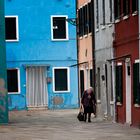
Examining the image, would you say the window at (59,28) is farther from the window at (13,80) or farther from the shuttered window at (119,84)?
the shuttered window at (119,84)

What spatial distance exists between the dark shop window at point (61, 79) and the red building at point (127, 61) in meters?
17.5

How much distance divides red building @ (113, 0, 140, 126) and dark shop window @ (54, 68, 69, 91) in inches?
690

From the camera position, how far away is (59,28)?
48250mm

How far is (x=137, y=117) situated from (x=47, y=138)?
5438 millimetres

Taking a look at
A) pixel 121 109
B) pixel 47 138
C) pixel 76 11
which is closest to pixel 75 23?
pixel 76 11

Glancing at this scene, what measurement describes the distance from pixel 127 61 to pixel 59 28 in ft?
68.0

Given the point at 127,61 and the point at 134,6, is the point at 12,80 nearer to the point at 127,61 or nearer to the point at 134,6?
the point at 127,61

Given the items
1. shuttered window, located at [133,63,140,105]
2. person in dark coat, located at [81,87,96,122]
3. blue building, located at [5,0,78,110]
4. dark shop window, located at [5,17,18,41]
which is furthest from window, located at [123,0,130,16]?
dark shop window, located at [5,17,18,41]

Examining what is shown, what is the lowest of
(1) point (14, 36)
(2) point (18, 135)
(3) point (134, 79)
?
(2) point (18, 135)

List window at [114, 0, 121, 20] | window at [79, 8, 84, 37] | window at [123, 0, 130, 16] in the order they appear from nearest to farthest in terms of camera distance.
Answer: window at [123, 0, 130, 16]
window at [114, 0, 121, 20]
window at [79, 8, 84, 37]

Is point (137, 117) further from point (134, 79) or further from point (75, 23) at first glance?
point (75, 23)

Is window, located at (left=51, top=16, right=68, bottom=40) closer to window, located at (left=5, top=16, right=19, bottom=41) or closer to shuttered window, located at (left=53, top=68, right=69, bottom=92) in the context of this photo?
shuttered window, located at (left=53, top=68, right=69, bottom=92)

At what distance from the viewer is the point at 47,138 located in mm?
22094

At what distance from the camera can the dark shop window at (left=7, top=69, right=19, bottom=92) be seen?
47.9 meters
